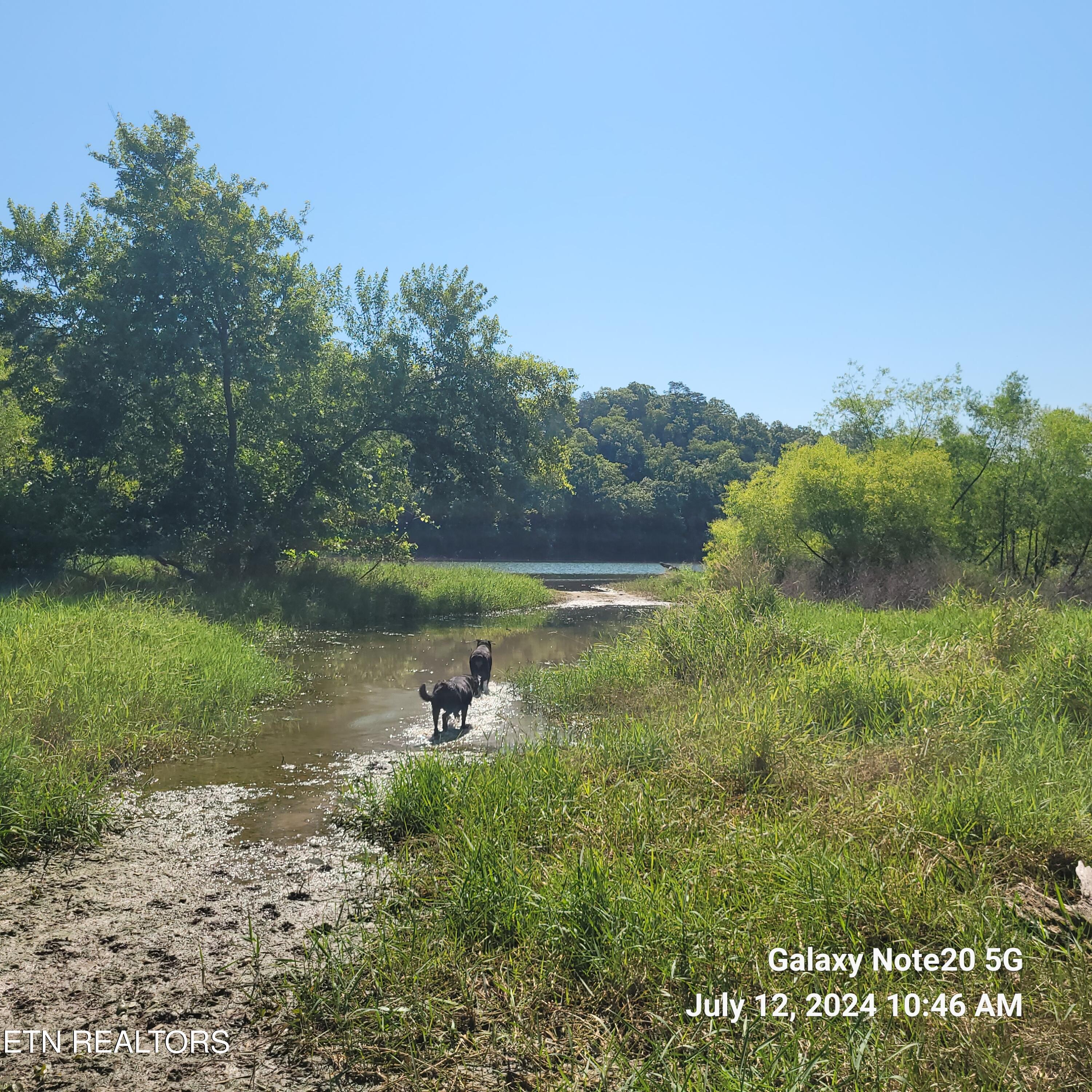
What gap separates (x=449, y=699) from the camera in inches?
338

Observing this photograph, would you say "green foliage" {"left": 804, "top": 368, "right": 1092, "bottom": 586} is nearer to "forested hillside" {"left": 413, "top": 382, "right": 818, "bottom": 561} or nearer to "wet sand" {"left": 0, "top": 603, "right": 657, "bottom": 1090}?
"wet sand" {"left": 0, "top": 603, "right": 657, "bottom": 1090}

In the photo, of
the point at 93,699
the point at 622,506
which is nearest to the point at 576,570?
the point at 622,506

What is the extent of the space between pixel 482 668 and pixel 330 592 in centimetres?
1019

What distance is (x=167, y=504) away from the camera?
19703 millimetres

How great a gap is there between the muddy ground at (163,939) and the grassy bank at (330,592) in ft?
32.6

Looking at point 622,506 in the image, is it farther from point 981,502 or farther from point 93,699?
point 93,699

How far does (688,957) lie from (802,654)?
6.43 m

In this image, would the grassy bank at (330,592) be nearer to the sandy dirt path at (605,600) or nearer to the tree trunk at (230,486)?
the tree trunk at (230,486)

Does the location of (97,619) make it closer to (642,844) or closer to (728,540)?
(642,844)

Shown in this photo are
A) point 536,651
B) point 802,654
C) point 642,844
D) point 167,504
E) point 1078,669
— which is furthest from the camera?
point 167,504

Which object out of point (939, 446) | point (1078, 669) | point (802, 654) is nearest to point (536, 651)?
point (802, 654)

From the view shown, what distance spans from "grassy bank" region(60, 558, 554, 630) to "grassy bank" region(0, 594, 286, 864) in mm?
3827

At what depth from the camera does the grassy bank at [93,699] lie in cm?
527

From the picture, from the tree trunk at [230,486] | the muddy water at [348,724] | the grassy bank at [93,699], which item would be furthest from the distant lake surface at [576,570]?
the grassy bank at [93,699]
